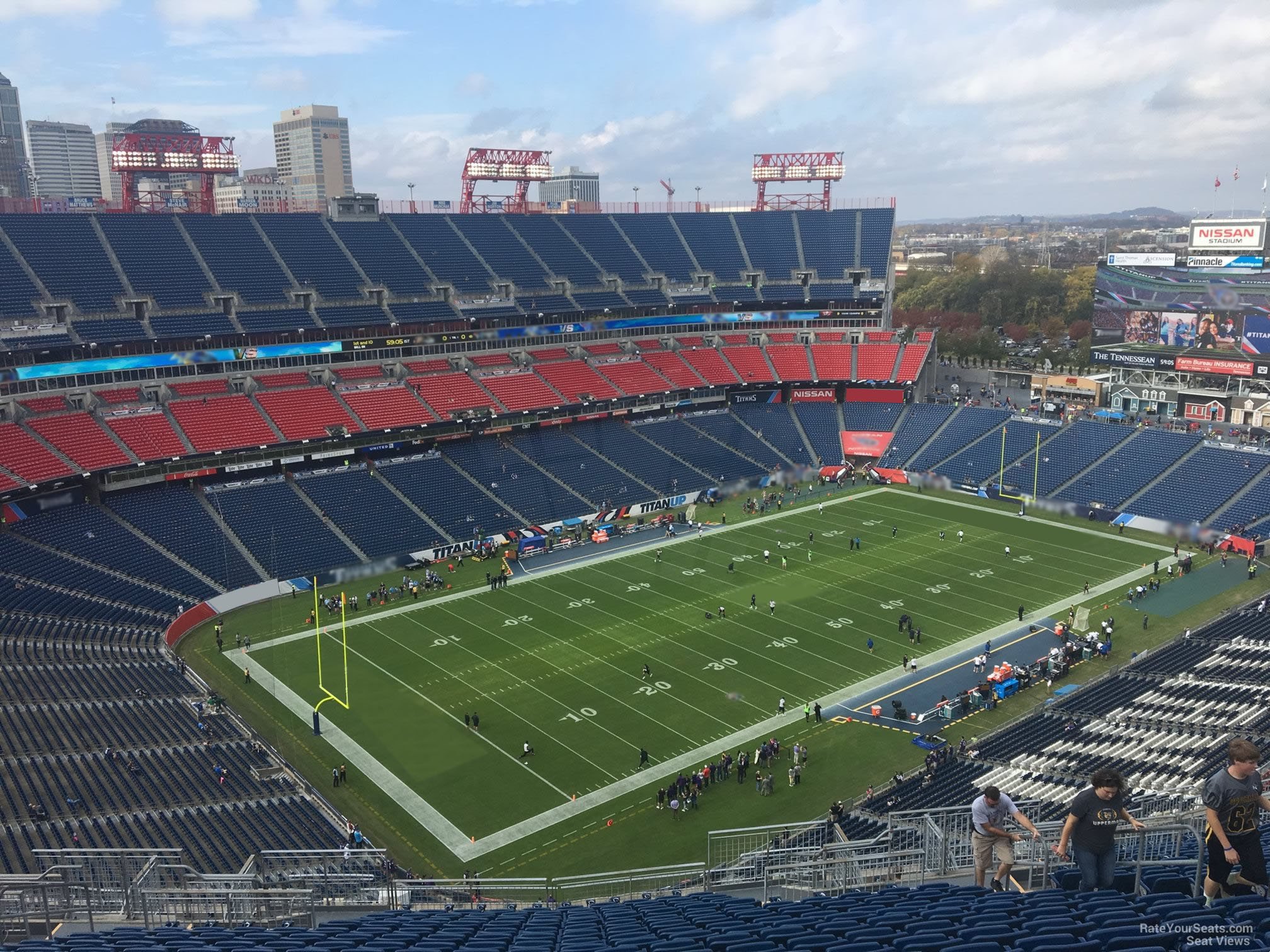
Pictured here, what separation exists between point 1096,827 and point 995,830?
1.61 m

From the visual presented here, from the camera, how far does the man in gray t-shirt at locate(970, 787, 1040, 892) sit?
10438 mm

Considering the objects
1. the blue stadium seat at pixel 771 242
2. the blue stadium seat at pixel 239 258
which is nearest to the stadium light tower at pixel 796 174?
the blue stadium seat at pixel 771 242

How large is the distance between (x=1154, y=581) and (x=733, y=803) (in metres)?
26.6

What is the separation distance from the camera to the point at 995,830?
10.6 meters

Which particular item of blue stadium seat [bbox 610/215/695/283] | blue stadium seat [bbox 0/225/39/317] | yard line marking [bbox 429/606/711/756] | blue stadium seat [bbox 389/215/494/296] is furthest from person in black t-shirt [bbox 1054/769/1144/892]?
blue stadium seat [bbox 610/215/695/283]

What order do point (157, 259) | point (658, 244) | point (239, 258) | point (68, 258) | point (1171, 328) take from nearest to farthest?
point (68, 258) < point (157, 259) < point (239, 258) < point (1171, 328) < point (658, 244)

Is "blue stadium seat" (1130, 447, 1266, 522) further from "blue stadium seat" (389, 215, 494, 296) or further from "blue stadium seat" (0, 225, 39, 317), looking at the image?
"blue stadium seat" (0, 225, 39, 317)

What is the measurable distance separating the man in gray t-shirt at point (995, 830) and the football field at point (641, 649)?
55.3ft

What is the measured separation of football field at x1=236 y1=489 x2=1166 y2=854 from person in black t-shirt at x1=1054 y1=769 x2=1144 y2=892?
1849 centimetres

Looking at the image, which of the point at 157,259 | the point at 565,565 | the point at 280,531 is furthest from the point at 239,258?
the point at 565,565

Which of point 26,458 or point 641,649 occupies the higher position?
point 26,458

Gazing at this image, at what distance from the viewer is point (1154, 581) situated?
42.7 metres

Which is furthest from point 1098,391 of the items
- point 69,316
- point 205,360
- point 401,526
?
point 69,316

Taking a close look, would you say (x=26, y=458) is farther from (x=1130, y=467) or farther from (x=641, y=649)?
(x=1130, y=467)
